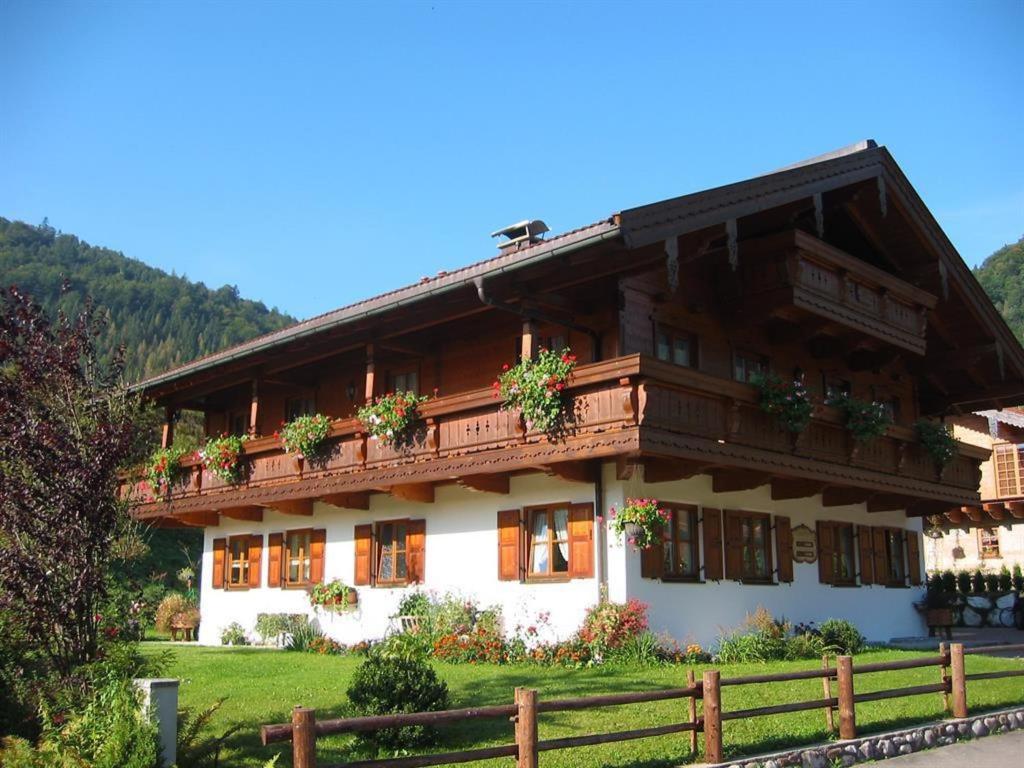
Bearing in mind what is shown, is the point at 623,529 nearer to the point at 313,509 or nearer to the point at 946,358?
the point at 313,509

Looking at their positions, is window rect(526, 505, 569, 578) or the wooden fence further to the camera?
window rect(526, 505, 569, 578)

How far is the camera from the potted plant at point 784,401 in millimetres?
17031

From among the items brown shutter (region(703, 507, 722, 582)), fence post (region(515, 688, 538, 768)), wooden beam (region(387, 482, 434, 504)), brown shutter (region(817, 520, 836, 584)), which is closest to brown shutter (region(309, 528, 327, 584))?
wooden beam (region(387, 482, 434, 504))

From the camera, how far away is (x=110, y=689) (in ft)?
29.3

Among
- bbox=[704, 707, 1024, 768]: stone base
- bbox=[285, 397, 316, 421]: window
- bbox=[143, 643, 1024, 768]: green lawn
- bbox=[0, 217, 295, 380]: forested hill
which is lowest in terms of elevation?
bbox=[704, 707, 1024, 768]: stone base

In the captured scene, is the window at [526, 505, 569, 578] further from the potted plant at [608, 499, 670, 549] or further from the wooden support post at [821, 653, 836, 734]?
the wooden support post at [821, 653, 836, 734]

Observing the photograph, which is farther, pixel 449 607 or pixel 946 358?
pixel 946 358

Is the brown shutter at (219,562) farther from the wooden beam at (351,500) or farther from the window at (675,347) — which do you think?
the window at (675,347)

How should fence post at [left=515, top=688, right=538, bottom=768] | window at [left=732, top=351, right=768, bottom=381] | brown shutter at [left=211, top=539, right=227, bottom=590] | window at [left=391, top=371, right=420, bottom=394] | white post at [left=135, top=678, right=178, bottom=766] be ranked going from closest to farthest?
fence post at [left=515, top=688, right=538, bottom=768], white post at [left=135, top=678, right=178, bottom=766], window at [left=732, top=351, right=768, bottom=381], window at [left=391, top=371, right=420, bottom=394], brown shutter at [left=211, top=539, right=227, bottom=590]

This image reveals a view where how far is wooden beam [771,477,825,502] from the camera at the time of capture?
63.1 feet

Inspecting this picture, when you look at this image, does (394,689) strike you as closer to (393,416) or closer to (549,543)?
(549,543)

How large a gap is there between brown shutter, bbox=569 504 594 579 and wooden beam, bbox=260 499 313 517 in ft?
22.6

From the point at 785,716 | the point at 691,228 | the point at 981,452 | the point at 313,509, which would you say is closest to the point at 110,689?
the point at 785,716

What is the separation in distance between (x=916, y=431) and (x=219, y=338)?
84.5m
